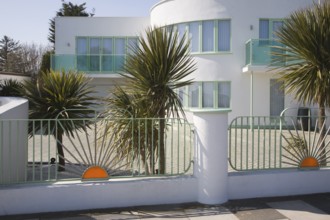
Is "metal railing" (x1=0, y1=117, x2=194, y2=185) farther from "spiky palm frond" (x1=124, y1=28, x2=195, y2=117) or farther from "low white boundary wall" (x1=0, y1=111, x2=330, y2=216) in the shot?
"spiky palm frond" (x1=124, y1=28, x2=195, y2=117)

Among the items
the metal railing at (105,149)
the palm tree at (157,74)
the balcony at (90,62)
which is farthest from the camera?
the balcony at (90,62)

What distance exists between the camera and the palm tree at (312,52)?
6828 mm

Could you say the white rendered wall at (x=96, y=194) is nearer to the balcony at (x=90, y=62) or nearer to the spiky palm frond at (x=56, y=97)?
the spiky palm frond at (x=56, y=97)

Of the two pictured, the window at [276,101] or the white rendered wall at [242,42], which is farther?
the window at [276,101]

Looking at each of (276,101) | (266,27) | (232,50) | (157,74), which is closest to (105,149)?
(157,74)

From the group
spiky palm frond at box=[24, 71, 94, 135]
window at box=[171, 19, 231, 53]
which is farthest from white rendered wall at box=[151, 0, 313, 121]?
spiky palm frond at box=[24, 71, 94, 135]

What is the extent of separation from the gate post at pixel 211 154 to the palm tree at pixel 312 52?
248 cm

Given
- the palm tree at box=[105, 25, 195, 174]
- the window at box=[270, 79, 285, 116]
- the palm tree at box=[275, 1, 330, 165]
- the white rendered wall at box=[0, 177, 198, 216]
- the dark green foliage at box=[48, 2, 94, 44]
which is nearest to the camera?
the white rendered wall at box=[0, 177, 198, 216]

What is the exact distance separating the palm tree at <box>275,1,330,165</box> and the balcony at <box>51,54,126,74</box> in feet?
45.6

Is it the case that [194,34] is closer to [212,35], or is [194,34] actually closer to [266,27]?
[212,35]

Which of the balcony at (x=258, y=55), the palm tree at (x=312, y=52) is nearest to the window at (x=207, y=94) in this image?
the balcony at (x=258, y=55)

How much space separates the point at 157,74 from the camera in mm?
6223

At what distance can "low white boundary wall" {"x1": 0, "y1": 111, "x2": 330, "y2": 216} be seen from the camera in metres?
5.05

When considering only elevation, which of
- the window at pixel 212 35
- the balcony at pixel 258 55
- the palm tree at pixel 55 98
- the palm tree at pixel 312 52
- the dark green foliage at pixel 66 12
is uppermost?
the dark green foliage at pixel 66 12
